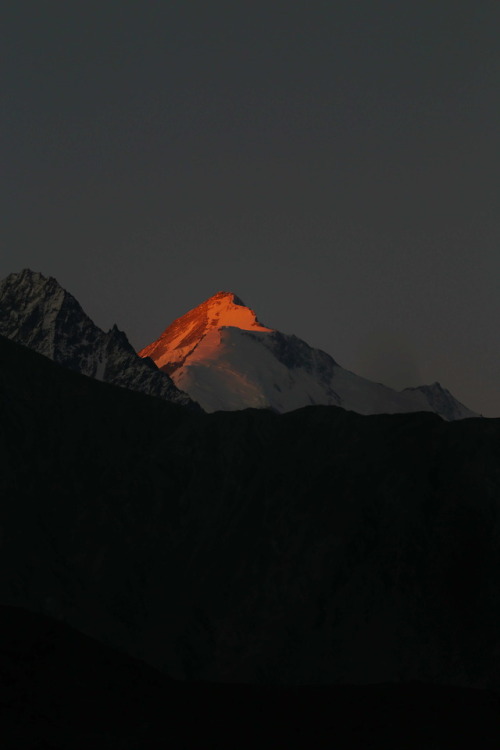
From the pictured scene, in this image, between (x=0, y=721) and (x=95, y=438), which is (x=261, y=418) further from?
(x=0, y=721)

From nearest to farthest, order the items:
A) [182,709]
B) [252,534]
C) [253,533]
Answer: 1. [182,709]
2. [252,534]
3. [253,533]

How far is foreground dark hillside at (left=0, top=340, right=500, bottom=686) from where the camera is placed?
117 meters

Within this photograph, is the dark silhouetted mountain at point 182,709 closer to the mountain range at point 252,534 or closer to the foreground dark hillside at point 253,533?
the mountain range at point 252,534

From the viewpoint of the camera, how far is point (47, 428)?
472 ft

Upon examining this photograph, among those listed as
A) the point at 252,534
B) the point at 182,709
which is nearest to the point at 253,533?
the point at 252,534

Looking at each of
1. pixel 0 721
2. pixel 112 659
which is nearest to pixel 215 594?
pixel 112 659

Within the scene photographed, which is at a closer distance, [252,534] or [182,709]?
[182,709]

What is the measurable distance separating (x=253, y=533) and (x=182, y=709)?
63054 millimetres

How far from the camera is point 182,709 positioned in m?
69.3

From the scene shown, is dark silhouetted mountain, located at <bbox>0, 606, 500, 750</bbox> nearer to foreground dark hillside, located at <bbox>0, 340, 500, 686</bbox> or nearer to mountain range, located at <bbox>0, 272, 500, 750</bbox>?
mountain range, located at <bbox>0, 272, 500, 750</bbox>

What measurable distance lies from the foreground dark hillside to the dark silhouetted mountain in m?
40.7

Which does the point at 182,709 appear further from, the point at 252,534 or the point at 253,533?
the point at 253,533

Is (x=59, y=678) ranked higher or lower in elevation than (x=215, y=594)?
lower

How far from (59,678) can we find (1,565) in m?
56.0
